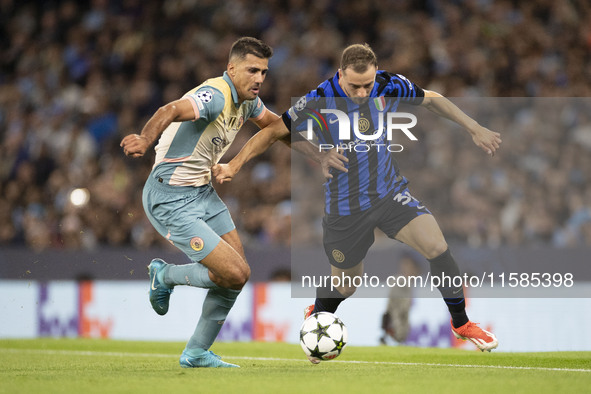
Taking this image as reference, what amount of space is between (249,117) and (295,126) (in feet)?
1.28

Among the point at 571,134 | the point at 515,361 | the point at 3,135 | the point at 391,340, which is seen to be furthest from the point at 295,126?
the point at 3,135

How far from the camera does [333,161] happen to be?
710 cm

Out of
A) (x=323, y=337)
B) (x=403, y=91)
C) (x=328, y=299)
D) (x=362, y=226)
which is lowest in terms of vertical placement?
(x=323, y=337)

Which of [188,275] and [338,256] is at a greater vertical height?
[338,256]

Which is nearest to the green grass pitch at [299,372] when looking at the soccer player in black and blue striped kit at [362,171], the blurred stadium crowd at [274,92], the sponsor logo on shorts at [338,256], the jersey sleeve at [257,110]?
the soccer player in black and blue striped kit at [362,171]

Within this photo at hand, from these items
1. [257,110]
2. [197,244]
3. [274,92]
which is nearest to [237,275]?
[197,244]

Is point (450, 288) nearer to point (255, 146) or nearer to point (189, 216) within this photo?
point (255, 146)

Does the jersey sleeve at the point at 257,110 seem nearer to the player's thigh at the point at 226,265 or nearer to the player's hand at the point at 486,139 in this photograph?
the player's thigh at the point at 226,265

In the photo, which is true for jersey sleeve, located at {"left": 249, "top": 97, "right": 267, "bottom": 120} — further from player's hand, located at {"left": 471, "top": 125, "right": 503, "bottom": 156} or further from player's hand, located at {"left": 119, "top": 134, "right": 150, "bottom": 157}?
player's hand, located at {"left": 471, "top": 125, "right": 503, "bottom": 156}

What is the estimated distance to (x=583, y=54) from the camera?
1303 cm

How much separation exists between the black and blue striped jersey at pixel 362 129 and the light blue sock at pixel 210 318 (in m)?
1.10

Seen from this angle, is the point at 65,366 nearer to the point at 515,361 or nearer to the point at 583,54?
the point at 515,361

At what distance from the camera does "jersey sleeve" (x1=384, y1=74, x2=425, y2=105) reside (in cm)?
711

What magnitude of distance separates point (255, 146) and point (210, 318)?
1337 millimetres
